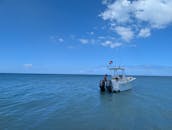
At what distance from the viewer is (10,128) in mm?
9086

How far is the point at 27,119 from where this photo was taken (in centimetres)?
1074

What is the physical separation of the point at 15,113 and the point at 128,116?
800cm

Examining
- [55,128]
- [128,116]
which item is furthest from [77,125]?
[128,116]

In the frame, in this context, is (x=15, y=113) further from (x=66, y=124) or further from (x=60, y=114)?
(x=66, y=124)

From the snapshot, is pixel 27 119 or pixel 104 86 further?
pixel 104 86

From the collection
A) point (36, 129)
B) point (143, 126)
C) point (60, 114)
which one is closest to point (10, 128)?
point (36, 129)

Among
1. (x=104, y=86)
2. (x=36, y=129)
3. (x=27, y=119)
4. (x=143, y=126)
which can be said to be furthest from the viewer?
(x=104, y=86)

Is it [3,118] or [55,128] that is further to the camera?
[3,118]

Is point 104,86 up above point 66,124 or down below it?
above

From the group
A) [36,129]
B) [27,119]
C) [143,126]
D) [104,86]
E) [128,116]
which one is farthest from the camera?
[104,86]

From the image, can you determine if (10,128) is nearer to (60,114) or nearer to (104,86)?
(60,114)

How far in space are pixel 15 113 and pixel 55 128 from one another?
450 centimetres

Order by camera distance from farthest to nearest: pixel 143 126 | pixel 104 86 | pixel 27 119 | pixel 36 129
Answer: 1. pixel 104 86
2. pixel 27 119
3. pixel 143 126
4. pixel 36 129

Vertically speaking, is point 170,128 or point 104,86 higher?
point 104,86
